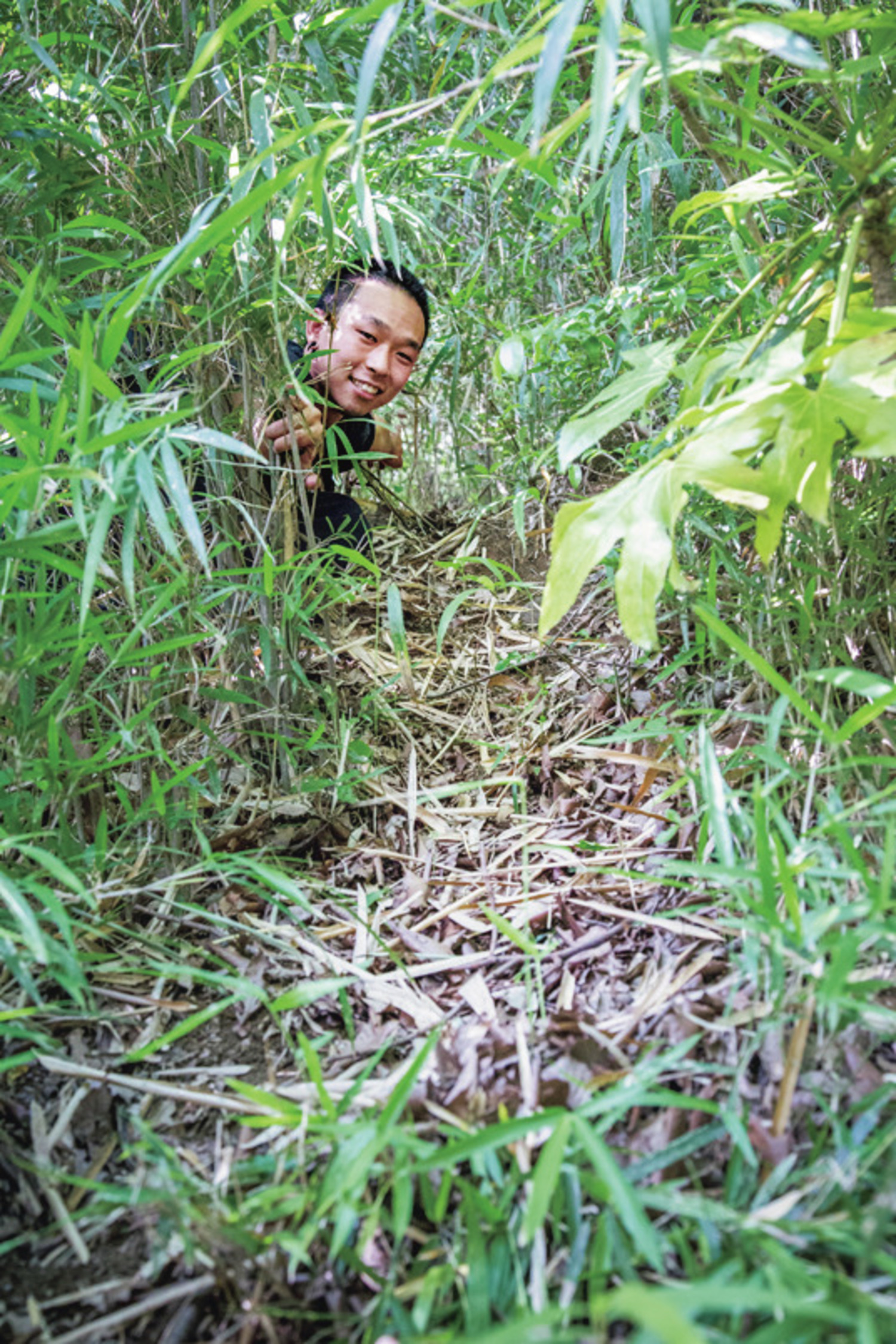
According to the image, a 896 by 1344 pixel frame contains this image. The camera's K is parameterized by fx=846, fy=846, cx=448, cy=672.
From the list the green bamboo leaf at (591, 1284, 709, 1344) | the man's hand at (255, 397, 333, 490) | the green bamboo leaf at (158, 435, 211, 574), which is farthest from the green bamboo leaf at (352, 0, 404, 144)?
the green bamboo leaf at (591, 1284, 709, 1344)

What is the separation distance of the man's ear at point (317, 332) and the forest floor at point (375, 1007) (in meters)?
0.43

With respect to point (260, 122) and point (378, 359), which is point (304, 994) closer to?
point (260, 122)

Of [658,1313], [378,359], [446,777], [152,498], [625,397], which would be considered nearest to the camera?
[658,1313]

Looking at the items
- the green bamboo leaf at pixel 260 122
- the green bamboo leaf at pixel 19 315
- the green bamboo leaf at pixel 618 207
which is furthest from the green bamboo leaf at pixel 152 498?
the green bamboo leaf at pixel 618 207

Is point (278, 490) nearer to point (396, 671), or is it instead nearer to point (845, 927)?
point (396, 671)

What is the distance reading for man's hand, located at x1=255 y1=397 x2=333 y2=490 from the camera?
959 millimetres

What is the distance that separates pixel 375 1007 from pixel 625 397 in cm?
56

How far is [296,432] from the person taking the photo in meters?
1.12

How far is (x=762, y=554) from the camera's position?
634mm

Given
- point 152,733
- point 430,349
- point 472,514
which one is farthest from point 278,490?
point 430,349

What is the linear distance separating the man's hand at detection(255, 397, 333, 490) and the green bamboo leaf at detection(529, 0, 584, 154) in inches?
19.3

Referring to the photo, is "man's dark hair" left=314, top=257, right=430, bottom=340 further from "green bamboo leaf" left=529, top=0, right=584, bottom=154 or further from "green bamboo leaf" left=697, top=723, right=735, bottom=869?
"green bamboo leaf" left=697, top=723, right=735, bottom=869

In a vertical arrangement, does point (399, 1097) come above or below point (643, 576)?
below

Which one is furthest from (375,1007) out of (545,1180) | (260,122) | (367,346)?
(367,346)
